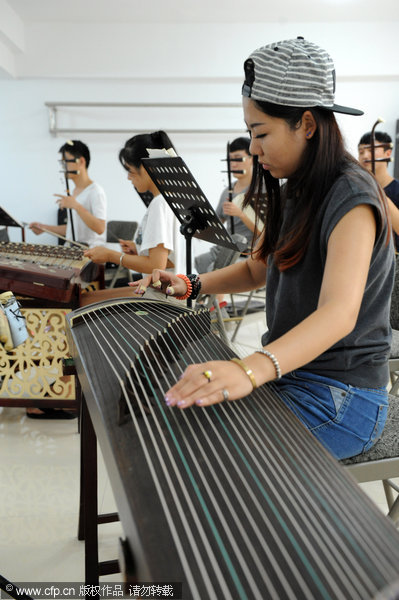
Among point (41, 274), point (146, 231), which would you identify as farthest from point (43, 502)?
point (146, 231)

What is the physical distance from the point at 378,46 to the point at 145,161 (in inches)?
202

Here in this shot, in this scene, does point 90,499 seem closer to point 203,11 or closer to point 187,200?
point 187,200

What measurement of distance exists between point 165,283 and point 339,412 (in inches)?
22.4

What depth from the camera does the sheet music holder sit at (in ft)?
6.37

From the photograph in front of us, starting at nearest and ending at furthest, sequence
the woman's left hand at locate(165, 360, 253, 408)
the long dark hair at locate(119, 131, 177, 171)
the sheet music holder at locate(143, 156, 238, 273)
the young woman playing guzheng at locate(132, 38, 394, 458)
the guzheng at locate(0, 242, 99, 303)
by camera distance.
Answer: the woman's left hand at locate(165, 360, 253, 408), the young woman playing guzheng at locate(132, 38, 394, 458), the sheet music holder at locate(143, 156, 238, 273), the guzheng at locate(0, 242, 99, 303), the long dark hair at locate(119, 131, 177, 171)

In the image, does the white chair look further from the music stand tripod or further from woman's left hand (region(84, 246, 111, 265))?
woman's left hand (region(84, 246, 111, 265))

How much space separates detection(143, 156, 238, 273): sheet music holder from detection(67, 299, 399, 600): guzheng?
1.13m

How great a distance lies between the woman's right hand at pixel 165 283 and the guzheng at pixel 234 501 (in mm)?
425

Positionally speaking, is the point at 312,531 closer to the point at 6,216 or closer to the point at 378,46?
the point at 6,216

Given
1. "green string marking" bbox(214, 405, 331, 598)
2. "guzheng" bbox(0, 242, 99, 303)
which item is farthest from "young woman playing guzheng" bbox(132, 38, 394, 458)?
"guzheng" bbox(0, 242, 99, 303)

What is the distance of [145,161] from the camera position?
2068 millimetres

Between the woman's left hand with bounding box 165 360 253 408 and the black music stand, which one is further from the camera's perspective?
the black music stand

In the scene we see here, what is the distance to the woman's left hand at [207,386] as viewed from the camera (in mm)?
729

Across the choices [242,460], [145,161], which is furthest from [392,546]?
[145,161]
